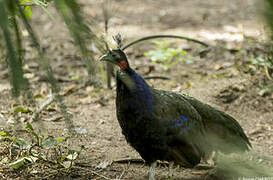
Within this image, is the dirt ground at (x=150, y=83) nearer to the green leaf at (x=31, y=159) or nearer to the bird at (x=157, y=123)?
Answer: the green leaf at (x=31, y=159)

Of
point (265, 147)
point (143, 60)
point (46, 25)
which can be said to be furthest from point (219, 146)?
point (46, 25)

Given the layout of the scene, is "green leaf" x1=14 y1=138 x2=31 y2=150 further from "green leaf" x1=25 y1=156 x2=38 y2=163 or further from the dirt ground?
the dirt ground

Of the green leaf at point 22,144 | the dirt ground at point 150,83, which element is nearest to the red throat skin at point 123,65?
the dirt ground at point 150,83

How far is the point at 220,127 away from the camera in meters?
3.65

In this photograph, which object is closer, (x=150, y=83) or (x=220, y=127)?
(x=220, y=127)

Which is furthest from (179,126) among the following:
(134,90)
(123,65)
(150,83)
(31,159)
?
(150,83)

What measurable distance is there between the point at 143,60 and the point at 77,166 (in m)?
3.84

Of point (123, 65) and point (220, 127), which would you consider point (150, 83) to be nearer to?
point (220, 127)

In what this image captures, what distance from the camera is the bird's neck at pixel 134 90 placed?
307 cm

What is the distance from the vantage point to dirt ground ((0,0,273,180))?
382 cm

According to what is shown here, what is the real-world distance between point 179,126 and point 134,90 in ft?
1.68

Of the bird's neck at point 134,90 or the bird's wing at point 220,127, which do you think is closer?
the bird's neck at point 134,90

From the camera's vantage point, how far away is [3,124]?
399 cm

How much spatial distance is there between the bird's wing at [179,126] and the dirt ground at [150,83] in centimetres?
42
